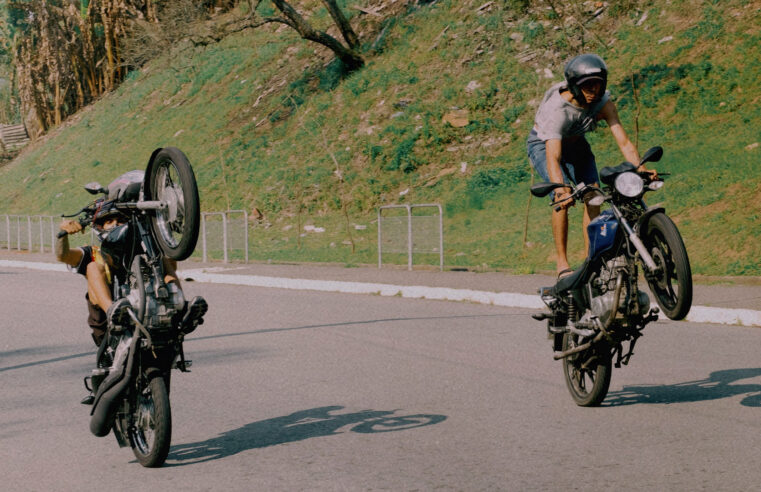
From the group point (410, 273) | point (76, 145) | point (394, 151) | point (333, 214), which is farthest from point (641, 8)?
point (76, 145)

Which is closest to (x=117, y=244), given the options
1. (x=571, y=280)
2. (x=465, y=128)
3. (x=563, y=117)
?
(x=571, y=280)

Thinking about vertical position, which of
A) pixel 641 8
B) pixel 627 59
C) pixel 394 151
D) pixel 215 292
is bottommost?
pixel 215 292

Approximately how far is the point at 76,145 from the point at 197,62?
25.6 feet

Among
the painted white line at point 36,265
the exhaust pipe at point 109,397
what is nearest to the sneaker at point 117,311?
the exhaust pipe at point 109,397

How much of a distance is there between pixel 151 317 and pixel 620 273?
2617mm

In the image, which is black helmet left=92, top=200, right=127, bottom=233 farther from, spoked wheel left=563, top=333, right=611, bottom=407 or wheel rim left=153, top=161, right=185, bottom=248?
spoked wheel left=563, top=333, right=611, bottom=407

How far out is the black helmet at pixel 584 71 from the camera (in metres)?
6.06

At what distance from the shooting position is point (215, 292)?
54.2ft

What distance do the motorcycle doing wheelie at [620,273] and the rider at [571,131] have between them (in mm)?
289

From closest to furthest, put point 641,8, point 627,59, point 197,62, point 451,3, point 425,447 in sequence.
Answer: point 425,447 < point 627,59 < point 641,8 < point 451,3 < point 197,62

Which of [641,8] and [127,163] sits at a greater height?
[641,8]

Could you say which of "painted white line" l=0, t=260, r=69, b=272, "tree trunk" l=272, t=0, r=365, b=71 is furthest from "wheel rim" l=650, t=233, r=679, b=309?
"tree trunk" l=272, t=0, r=365, b=71

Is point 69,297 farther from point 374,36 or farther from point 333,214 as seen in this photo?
point 374,36

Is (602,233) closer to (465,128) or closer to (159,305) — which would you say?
(159,305)
